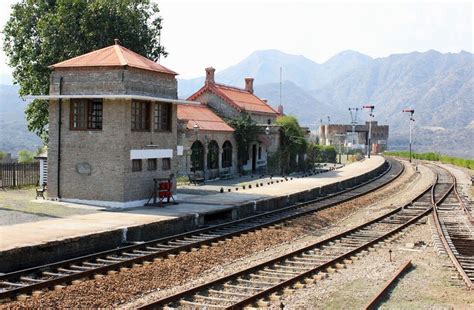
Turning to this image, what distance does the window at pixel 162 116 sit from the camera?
26.5 meters

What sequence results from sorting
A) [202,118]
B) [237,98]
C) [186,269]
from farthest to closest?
[237,98], [202,118], [186,269]

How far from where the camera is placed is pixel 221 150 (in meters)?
43.5

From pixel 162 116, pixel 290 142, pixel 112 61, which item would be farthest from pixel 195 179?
pixel 290 142

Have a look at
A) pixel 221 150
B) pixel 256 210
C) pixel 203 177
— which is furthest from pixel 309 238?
pixel 221 150

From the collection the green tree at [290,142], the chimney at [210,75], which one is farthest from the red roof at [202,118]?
the green tree at [290,142]

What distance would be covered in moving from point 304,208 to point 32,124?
19.1 meters

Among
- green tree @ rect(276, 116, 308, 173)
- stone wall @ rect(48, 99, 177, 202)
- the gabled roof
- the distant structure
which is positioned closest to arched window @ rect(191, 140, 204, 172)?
the gabled roof

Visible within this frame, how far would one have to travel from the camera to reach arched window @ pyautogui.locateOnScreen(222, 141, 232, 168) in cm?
4458

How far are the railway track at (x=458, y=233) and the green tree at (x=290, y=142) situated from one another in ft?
61.9

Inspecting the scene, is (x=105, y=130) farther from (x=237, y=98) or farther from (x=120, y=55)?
(x=237, y=98)

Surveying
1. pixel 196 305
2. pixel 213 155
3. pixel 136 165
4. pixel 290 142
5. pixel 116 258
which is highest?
pixel 290 142

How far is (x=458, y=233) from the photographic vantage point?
70.0ft

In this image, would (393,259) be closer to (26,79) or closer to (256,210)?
(256,210)

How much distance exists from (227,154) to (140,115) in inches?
796
